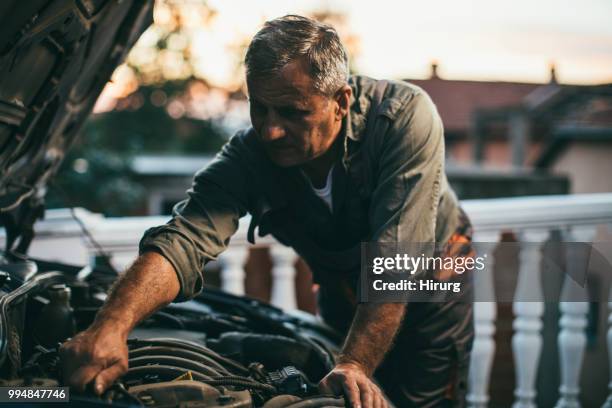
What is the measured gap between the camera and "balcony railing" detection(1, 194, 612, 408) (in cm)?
331

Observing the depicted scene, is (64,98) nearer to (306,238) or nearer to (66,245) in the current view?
(306,238)

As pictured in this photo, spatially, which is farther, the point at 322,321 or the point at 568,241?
the point at 568,241

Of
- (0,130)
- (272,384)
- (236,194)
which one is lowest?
(272,384)

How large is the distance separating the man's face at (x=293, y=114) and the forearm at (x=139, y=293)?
0.42 m

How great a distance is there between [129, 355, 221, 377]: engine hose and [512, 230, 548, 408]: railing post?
6.56 feet

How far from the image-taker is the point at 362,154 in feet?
6.94

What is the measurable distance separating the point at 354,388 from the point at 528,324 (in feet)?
6.36

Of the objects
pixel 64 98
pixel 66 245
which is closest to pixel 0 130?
pixel 64 98

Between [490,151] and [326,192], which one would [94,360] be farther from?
[490,151]

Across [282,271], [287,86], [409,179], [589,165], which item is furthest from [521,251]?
[589,165]

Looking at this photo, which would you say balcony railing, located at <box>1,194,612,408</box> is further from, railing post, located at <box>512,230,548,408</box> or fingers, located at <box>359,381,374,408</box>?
fingers, located at <box>359,381,374,408</box>

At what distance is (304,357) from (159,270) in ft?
1.50

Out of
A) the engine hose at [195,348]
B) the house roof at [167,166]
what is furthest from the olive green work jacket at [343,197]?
the house roof at [167,166]

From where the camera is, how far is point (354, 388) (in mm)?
1618
